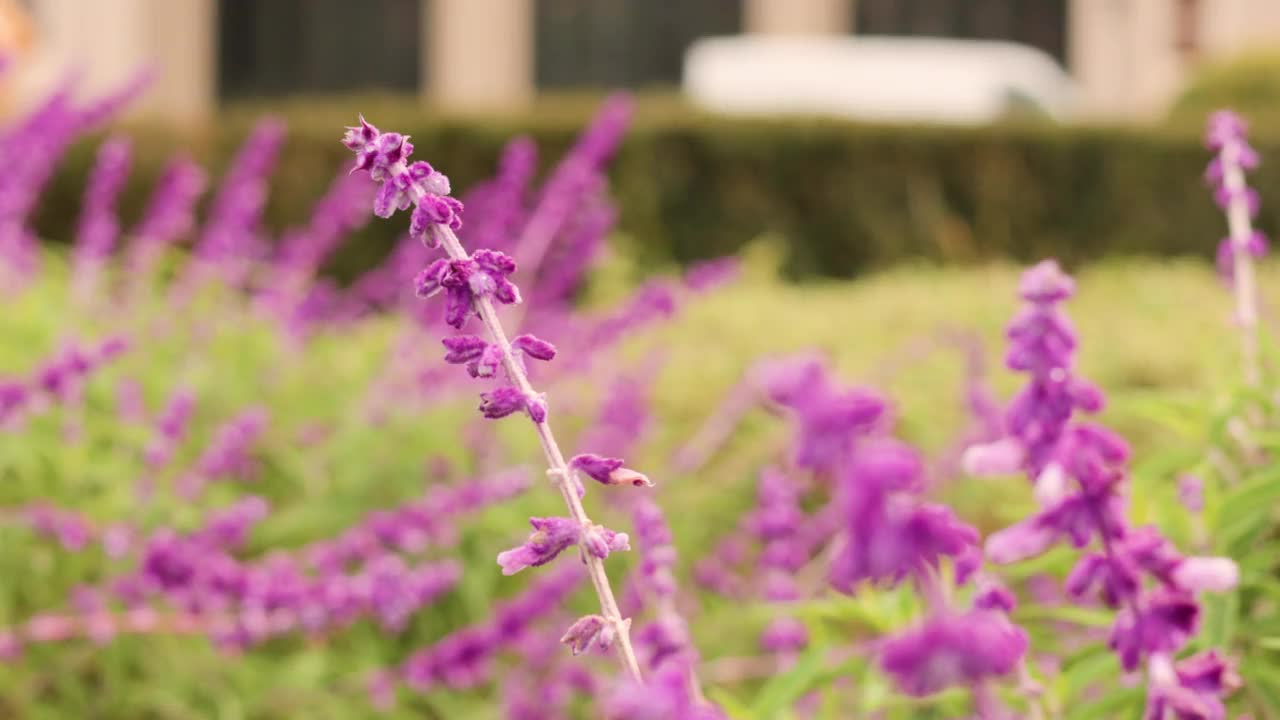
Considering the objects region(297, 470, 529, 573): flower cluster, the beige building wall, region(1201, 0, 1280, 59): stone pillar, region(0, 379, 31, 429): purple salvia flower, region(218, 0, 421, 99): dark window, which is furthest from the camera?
region(218, 0, 421, 99): dark window

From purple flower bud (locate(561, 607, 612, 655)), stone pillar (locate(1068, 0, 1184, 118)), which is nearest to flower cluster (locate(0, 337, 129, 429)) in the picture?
purple flower bud (locate(561, 607, 612, 655))

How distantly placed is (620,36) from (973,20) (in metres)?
7.32

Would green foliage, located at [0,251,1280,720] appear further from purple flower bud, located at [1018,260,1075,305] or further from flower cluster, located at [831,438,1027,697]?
flower cluster, located at [831,438,1027,697]

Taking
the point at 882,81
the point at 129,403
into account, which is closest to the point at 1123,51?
the point at 882,81

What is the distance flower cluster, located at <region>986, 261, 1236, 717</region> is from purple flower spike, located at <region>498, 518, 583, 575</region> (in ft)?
0.87

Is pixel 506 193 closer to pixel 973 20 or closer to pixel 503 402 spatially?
pixel 503 402

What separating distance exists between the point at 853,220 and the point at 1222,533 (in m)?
9.66

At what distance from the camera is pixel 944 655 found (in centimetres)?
63

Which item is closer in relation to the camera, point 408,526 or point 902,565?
point 902,565

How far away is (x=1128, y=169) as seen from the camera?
11406 millimetres

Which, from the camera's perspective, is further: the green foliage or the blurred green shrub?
the blurred green shrub

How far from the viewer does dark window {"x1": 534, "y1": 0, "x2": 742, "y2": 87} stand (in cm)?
3028

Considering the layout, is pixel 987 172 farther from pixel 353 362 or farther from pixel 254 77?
pixel 254 77

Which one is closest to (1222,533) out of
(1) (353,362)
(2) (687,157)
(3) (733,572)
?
(3) (733,572)
